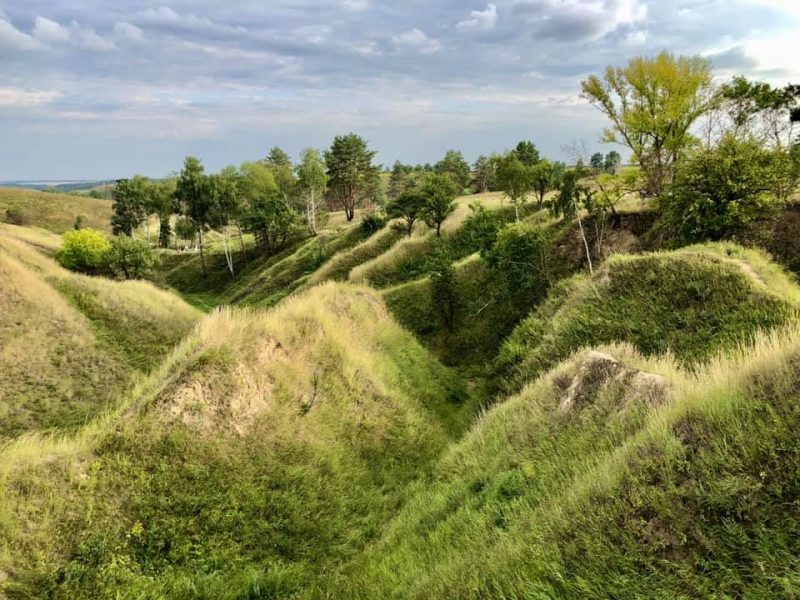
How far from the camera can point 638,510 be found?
16.1 ft

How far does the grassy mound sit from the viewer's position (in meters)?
13.3

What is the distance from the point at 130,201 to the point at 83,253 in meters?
24.4

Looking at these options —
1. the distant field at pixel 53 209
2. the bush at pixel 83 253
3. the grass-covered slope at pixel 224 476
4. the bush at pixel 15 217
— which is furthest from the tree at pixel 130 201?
the grass-covered slope at pixel 224 476

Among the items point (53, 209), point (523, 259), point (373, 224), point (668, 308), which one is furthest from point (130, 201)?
point (668, 308)

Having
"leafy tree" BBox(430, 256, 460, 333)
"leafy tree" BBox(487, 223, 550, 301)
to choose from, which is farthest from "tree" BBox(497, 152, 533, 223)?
"leafy tree" BBox(430, 256, 460, 333)

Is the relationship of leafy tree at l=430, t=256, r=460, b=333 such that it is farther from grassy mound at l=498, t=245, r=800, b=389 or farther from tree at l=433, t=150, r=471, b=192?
tree at l=433, t=150, r=471, b=192

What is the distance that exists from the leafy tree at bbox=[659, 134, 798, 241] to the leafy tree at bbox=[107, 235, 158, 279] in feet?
166

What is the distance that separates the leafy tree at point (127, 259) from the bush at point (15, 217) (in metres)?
62.3

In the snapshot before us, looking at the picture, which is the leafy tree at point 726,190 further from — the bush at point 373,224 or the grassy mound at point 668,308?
the bush at point 373,224

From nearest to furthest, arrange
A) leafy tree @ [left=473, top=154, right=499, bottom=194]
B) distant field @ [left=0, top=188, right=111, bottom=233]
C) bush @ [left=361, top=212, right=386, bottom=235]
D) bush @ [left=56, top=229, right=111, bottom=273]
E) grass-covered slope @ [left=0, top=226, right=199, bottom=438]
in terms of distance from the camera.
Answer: grass-covered slope @ [left=0, top=226, right=199, bottom=438] → bush @ [left=56, top=229, right=111, bottom=273] → bush @ [left=361, top=212, right=386, bottom=235] → leafy tree @ [left=473, top=154, right=499, bottom=194] → distant field @ [left=0, top=188, right=111, bottom=233]

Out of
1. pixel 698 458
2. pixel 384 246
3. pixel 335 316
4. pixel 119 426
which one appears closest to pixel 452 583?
pixel 698 458

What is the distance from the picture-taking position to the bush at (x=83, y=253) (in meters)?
47.6

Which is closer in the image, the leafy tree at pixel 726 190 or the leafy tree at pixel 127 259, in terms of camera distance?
the leafy tree at pixel 726 190

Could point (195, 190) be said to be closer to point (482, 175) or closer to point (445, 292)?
point (445, 292)
